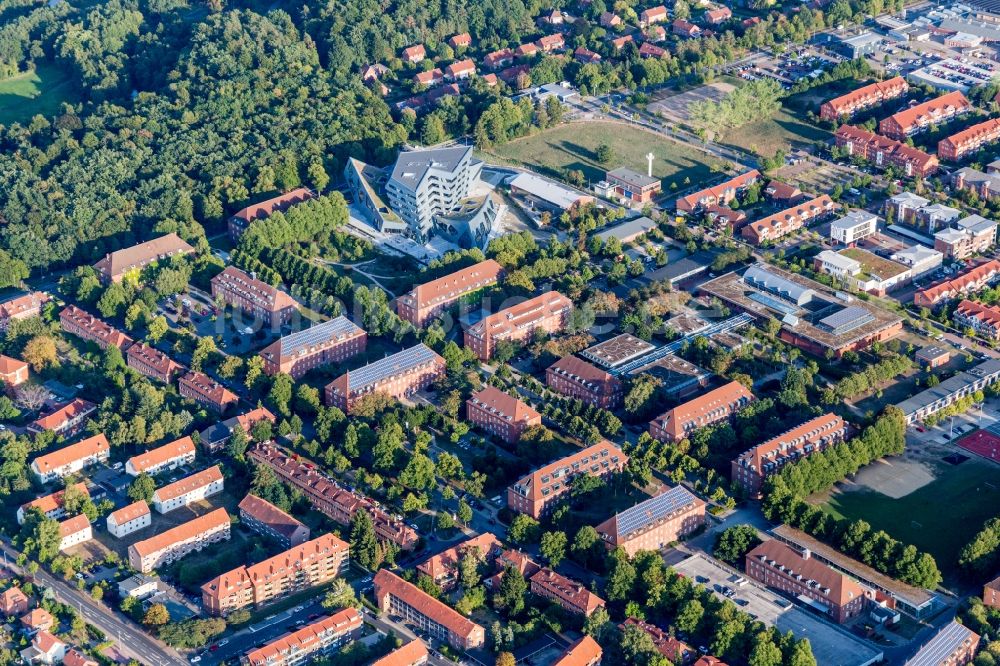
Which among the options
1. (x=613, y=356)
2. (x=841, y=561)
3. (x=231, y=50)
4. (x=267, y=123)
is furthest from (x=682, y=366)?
(x=231, y=50)

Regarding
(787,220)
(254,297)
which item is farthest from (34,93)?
(787,220)

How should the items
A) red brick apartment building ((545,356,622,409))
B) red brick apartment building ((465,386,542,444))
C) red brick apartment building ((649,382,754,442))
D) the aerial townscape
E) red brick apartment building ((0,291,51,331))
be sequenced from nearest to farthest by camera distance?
the aerial townscape < red brick apartment building ((649,382,754,442)) < red brick apartment building ((465,386,542,444)) < red brick apartment building ((545,356,622,409)) < red brick apartment building ((0,291,51,331))

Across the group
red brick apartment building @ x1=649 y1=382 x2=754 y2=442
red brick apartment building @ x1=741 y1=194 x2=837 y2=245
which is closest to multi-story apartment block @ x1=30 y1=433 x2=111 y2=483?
red brick apartment building @ x1=649 y1=382 x2=754 y2=442

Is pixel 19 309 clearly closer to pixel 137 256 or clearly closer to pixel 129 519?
pixel 137 256

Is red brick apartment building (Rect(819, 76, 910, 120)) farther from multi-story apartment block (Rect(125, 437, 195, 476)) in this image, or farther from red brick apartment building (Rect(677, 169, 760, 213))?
multi-story apartment block (Rect(125, 437, 195, 476))

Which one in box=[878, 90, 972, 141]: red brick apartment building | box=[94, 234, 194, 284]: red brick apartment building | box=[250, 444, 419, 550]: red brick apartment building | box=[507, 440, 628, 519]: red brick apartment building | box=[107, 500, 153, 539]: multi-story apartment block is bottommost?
box=[107, 500, 153, 539]: multi-story apartment block

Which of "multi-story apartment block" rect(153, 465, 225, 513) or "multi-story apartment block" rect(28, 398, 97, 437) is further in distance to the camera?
"multi-story apartment block" rect(28, 398, 97, 437)

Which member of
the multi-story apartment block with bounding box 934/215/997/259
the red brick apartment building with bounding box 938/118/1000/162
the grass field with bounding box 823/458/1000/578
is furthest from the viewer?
the red brick apartment building with bounding box 938/118/1000/162

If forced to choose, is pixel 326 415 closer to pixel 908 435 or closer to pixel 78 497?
pixel 78 497
